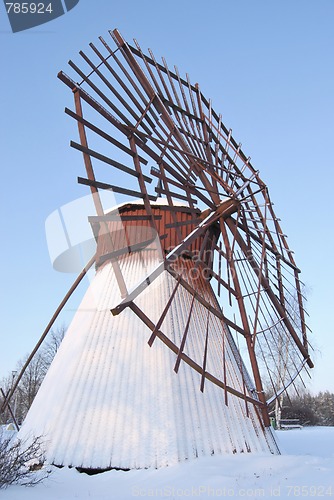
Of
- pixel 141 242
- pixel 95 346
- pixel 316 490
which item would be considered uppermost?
pixel 141 242

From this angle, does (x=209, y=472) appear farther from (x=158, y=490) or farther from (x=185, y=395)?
(x=185, y=395)

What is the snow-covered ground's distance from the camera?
20.5 ft

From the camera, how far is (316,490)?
20.0 ft

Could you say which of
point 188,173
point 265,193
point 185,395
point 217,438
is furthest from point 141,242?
point 217,438

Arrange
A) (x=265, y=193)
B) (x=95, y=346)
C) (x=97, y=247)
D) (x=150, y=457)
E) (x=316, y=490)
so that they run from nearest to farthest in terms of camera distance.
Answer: (x=316, y=490) → (x=150, y=457) → (x=95, y=346) → (x=265, y=193) → (x=97, y=247)

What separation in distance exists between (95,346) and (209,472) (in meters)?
3.81

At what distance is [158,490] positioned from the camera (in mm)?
6672

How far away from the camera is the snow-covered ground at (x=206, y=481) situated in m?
6.23

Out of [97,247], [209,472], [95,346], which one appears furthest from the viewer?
[97,247]

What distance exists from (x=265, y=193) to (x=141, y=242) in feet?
11.5

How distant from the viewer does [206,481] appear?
6.89 meters

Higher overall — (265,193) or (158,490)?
(265,193)

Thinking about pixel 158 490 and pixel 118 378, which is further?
pixel 118 378

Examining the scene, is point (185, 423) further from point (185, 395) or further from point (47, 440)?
point (47, 440)
